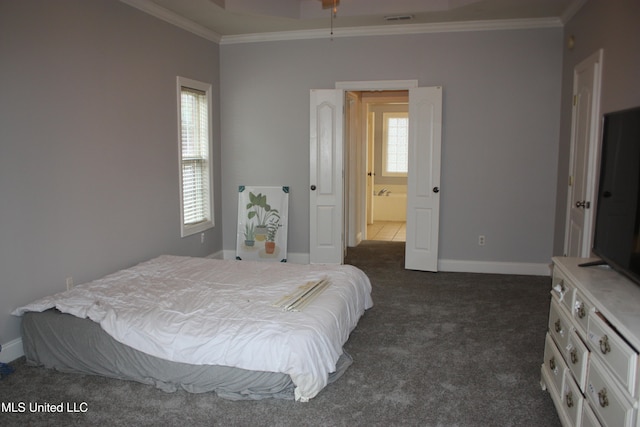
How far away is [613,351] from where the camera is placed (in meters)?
Result: 1.94

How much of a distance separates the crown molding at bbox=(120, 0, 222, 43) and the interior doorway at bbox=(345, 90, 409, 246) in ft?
7.91

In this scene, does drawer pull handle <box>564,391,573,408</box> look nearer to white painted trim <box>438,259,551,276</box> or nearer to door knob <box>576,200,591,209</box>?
door knob <box>576,200,591,209</box>

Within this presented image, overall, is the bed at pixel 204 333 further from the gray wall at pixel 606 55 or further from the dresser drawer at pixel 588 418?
the gray wall at pixel 606 55

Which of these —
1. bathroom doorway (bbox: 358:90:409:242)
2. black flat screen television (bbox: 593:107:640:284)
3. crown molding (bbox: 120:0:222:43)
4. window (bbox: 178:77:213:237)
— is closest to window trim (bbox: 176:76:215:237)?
window (bbox: 178:77:213:237)

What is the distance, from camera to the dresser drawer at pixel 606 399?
1.81 meters

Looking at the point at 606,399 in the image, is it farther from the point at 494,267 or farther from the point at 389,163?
the point at 389,163

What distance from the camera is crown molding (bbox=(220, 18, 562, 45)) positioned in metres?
5.49

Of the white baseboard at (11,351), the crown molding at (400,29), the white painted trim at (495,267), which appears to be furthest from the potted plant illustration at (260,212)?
the white baseboard at (11,351)

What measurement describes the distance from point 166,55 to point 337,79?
6.56 ft

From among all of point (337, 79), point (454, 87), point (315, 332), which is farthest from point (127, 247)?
point (454, 87)

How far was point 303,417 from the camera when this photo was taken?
2764 mm

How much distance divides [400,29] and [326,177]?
6.17ft

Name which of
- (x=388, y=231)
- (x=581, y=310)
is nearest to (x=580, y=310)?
(x=581, y=310)

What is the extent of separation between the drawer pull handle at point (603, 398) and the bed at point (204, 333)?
1438 millimetres
